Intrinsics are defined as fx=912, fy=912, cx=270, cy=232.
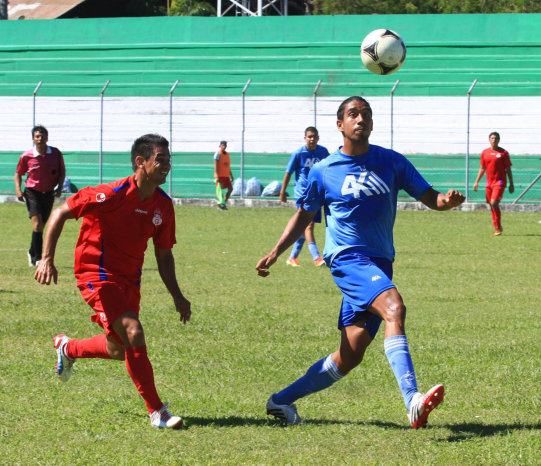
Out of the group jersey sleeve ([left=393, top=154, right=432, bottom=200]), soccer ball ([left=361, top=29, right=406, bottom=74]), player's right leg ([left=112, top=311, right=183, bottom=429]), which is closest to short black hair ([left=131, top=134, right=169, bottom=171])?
player's right leg ([left=112, top=311, right=183, bottom=429])

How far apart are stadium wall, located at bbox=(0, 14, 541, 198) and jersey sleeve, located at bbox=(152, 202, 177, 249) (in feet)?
80.5

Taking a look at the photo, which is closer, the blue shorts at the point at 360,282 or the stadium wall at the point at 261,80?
the blue shorts at the point at 360,282

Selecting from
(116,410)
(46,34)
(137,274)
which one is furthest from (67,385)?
(46,34)

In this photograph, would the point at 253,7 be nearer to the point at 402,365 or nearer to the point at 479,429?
the point at 479,429

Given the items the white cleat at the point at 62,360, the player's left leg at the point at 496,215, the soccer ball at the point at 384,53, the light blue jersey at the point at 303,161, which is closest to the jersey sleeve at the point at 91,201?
the white cleat at the point at 62,360

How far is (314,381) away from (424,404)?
103 centimetres

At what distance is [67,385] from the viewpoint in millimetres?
7102

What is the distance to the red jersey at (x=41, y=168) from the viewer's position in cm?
1451

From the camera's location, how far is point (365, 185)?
5.97 metres

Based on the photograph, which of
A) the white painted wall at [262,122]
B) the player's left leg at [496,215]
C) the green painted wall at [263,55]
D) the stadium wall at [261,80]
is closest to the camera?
the player's left leg at [496,215]

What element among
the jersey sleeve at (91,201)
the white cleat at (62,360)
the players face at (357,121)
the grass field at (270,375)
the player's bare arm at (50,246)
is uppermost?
the players face at (357,121)

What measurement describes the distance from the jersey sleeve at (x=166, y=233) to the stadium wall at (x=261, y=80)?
2454 centimetres

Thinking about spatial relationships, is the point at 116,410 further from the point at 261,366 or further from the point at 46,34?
the point at 46,34

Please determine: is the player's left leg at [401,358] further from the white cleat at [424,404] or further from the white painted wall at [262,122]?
the white painted wall at [262,122]
